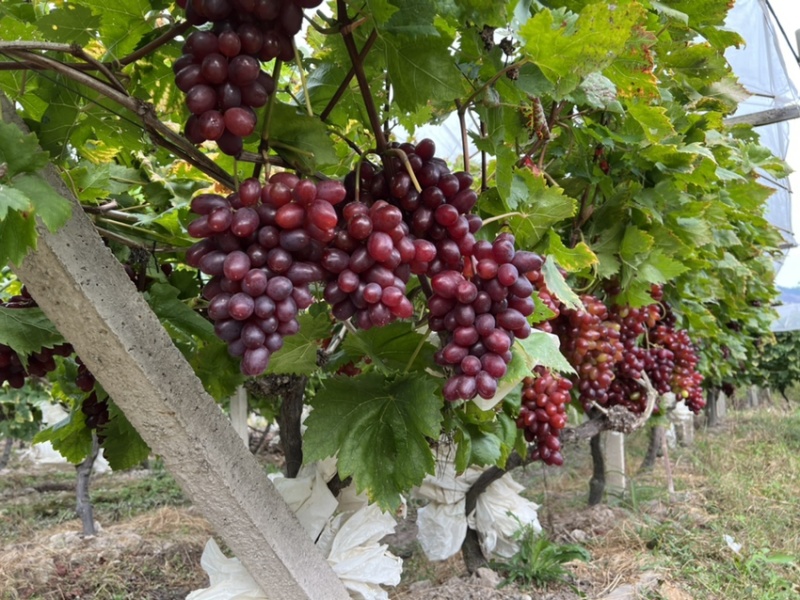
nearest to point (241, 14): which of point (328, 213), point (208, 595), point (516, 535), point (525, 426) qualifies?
point (328, 213)

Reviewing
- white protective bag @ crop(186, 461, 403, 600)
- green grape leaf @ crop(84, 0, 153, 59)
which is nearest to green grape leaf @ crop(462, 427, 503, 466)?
white protective bag @ crop(186, 461, 403, 600)

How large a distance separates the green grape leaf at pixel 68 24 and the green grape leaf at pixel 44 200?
31 cm

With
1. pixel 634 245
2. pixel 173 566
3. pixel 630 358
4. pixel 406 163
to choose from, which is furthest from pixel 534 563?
pixel 406 163

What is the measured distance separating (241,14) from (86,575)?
344 cm

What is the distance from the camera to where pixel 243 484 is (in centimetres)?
107

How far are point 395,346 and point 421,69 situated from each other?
1.82 ft

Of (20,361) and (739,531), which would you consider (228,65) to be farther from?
(739,531)

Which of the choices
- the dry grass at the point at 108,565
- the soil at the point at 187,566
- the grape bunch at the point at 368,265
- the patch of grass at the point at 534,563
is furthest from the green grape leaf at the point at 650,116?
the dry grass at the point at 108,565

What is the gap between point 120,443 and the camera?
4.42ft

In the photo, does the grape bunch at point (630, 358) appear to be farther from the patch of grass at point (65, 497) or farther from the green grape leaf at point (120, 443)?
the patch of grass at point (65, 497)

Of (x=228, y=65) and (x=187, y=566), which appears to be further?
(x=187, y=566)

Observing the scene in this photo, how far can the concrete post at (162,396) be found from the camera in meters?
0.82

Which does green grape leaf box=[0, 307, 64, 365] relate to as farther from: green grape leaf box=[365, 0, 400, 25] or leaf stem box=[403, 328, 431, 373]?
green grape leaf box=[365, 0, 400, 25]

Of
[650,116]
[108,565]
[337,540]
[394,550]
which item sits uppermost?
[650,116]
